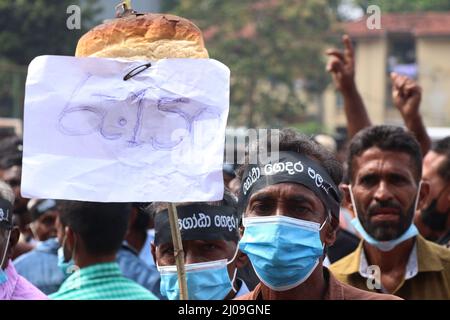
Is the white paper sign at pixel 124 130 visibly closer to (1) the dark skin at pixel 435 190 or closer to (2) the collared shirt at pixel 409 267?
(2) the collared shirt at pixel 409 267

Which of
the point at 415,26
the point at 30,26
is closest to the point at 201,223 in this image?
the point at 30,26

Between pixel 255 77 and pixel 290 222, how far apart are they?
3243cm

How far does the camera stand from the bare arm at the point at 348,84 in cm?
623

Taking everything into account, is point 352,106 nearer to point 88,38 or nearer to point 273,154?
point 273,154

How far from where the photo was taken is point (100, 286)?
461 centimetres

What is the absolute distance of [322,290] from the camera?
347cm

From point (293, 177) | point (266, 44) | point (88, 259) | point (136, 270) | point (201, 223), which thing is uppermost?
point (293, 177)

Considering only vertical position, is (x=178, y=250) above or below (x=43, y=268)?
above

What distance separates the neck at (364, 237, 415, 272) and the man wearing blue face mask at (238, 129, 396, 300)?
1.30 metres

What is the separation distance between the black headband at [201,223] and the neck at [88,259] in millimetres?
453

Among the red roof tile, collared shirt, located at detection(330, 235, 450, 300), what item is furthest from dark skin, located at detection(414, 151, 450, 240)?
the red roof tile

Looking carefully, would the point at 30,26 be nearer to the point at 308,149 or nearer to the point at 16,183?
the point at 16,183

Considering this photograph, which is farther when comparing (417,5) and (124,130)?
(417,5)

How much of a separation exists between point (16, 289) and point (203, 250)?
2.55 ft
